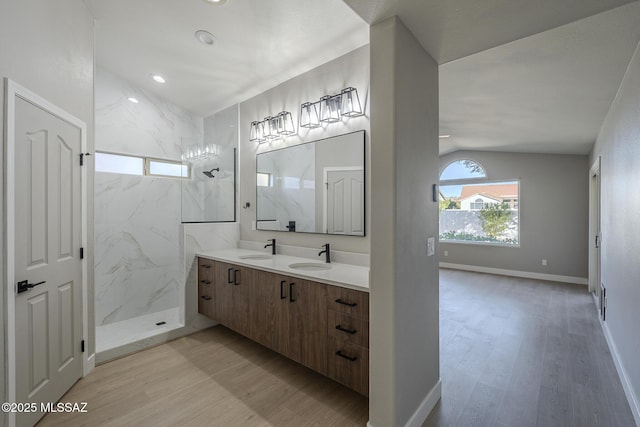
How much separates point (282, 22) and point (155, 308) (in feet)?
12.3

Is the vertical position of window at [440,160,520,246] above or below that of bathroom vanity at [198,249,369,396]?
above

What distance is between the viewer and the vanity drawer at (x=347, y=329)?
180 centimetres

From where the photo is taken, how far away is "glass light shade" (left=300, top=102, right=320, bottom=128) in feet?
9.67

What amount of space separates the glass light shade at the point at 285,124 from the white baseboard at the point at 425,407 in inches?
105

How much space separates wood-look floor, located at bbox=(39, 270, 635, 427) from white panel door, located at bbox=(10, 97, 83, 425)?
0.30 meters

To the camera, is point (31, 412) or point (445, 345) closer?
point (31, 412)

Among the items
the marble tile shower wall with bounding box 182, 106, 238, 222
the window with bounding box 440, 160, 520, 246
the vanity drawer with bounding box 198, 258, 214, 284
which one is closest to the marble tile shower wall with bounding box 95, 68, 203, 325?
the vanity drawer with bounding box 198, 258, 214, 284

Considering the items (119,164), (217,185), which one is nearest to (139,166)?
(119,164)

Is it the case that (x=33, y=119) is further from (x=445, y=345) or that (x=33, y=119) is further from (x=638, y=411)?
(x=638, y=411)

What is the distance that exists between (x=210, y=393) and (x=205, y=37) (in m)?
3.01

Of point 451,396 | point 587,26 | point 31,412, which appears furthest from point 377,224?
point 31,412

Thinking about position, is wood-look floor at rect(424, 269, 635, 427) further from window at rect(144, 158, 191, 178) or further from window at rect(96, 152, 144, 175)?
window at rect(96, 152, 144, 175)

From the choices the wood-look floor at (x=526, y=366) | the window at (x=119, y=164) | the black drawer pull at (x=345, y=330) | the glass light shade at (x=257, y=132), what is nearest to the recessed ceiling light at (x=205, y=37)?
the glass light shade at (x=257, y=132)

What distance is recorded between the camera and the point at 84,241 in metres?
2.46
